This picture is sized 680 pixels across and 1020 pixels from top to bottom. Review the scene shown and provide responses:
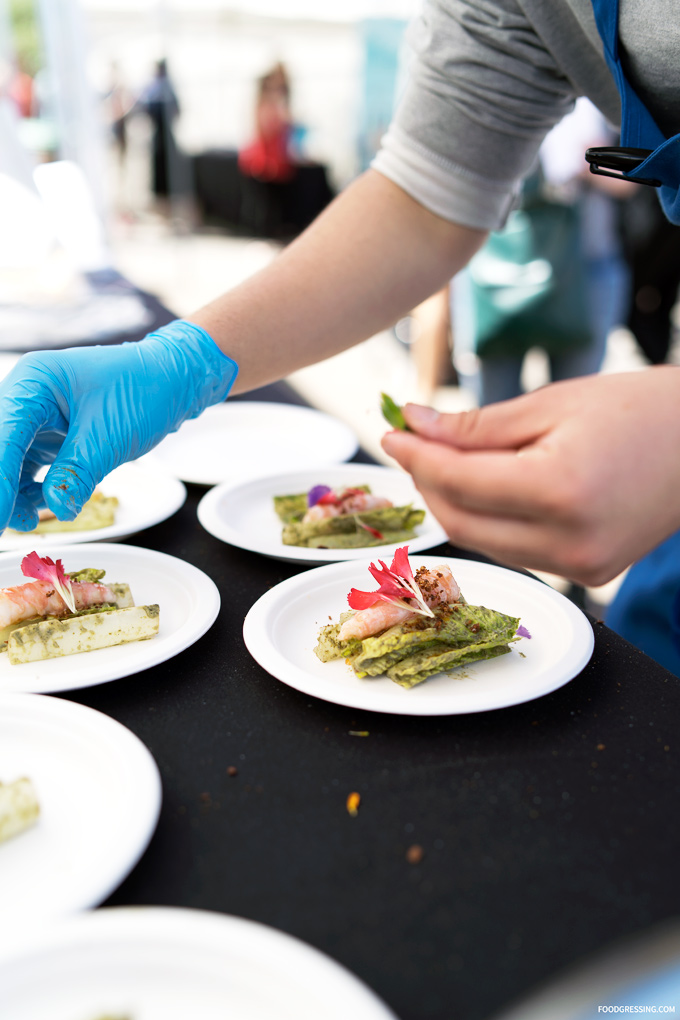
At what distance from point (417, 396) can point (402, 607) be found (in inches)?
221

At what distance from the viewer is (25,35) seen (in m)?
6.84

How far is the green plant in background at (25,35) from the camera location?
675 centimetres

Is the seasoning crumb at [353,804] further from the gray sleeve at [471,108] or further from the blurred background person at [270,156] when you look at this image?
the blurred background person at [270,156]

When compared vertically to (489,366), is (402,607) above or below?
above

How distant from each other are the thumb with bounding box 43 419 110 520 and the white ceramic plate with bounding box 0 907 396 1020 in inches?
31.8

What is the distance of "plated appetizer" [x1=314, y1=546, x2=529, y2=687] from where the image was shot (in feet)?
4.07

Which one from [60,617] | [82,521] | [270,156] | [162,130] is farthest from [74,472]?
[162,130]

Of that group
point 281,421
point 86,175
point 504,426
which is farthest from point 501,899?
point 86,175

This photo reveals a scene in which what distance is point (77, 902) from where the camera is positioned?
746 millimetres

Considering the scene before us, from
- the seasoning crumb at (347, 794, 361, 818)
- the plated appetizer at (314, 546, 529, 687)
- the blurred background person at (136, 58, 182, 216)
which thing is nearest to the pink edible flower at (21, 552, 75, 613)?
the plated appetizer at (314, 546, 529, 687)

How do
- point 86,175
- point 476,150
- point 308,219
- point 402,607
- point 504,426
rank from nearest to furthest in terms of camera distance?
point 504,426
point 402,607
point 476,150
point 86,175
point 308,219

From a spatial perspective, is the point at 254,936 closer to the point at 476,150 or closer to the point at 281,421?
the point at 476,150

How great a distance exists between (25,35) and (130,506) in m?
6.82

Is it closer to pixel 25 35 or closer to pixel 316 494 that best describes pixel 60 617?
pixel 316 494
